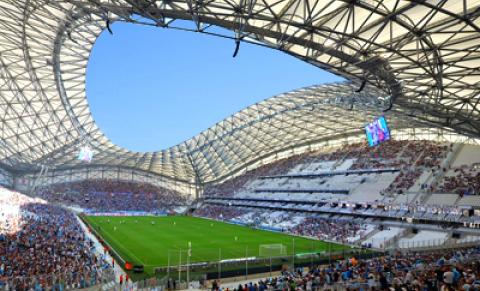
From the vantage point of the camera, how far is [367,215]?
47406mm

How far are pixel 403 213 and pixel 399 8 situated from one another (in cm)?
3088

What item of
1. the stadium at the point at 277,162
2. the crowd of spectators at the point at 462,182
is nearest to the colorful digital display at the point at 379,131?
the stadium at the point at 277,162

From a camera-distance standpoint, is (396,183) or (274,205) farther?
(274,205)

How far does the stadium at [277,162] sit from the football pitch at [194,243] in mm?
338

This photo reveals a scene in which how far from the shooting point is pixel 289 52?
20.1 m

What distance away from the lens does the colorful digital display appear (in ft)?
121

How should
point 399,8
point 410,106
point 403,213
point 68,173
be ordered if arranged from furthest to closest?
point 68,173 → point 403,213 → point 410,106 → point 399,8

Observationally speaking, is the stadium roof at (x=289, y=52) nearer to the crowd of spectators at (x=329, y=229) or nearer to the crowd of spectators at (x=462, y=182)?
the crowd of spectators at (x=462, y=182)

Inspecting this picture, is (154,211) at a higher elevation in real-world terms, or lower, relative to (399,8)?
lower

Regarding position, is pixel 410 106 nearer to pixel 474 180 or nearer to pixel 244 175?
pixel 474 180

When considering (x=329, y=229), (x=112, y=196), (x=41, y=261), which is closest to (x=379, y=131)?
(x=329, y=229)

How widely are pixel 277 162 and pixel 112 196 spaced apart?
38.9m

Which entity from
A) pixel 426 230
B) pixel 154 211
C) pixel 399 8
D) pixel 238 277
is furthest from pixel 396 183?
pixel 154 211

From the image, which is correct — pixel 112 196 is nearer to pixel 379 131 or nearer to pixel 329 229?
pixel 329 229
